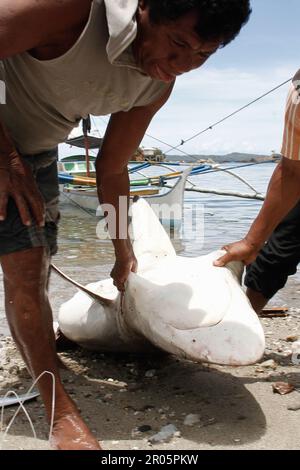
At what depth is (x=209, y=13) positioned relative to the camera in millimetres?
1894

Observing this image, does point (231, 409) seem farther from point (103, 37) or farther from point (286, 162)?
point (103, 37)

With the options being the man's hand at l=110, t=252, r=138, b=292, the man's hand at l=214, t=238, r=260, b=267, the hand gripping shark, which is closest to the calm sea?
the hand gripping shark

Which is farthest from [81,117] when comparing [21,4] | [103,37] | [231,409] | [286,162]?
[231,409]

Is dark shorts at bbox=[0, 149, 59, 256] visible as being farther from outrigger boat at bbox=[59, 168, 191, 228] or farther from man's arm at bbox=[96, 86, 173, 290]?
outrigger boat at bbox=[59, 168, 191, 228]

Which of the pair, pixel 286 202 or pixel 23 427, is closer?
pixel 23 427

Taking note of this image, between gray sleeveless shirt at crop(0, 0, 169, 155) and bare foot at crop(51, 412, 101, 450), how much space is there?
3.78 feet

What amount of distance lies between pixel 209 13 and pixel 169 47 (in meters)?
0.19

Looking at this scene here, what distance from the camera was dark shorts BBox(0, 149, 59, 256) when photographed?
2.25 metres

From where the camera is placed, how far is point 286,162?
319cm

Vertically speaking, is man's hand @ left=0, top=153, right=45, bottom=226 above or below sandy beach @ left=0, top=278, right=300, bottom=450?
above

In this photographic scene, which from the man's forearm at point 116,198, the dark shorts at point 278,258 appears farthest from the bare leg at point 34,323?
the dark shorts at point 278,258

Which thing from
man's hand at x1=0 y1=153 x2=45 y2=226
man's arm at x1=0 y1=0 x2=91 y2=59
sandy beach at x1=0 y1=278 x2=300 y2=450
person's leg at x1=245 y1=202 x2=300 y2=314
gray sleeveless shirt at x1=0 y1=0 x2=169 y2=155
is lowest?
sandy beach at x1=0 y1=278 x2=300 y2=450

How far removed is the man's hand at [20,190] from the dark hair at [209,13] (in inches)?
28.6
